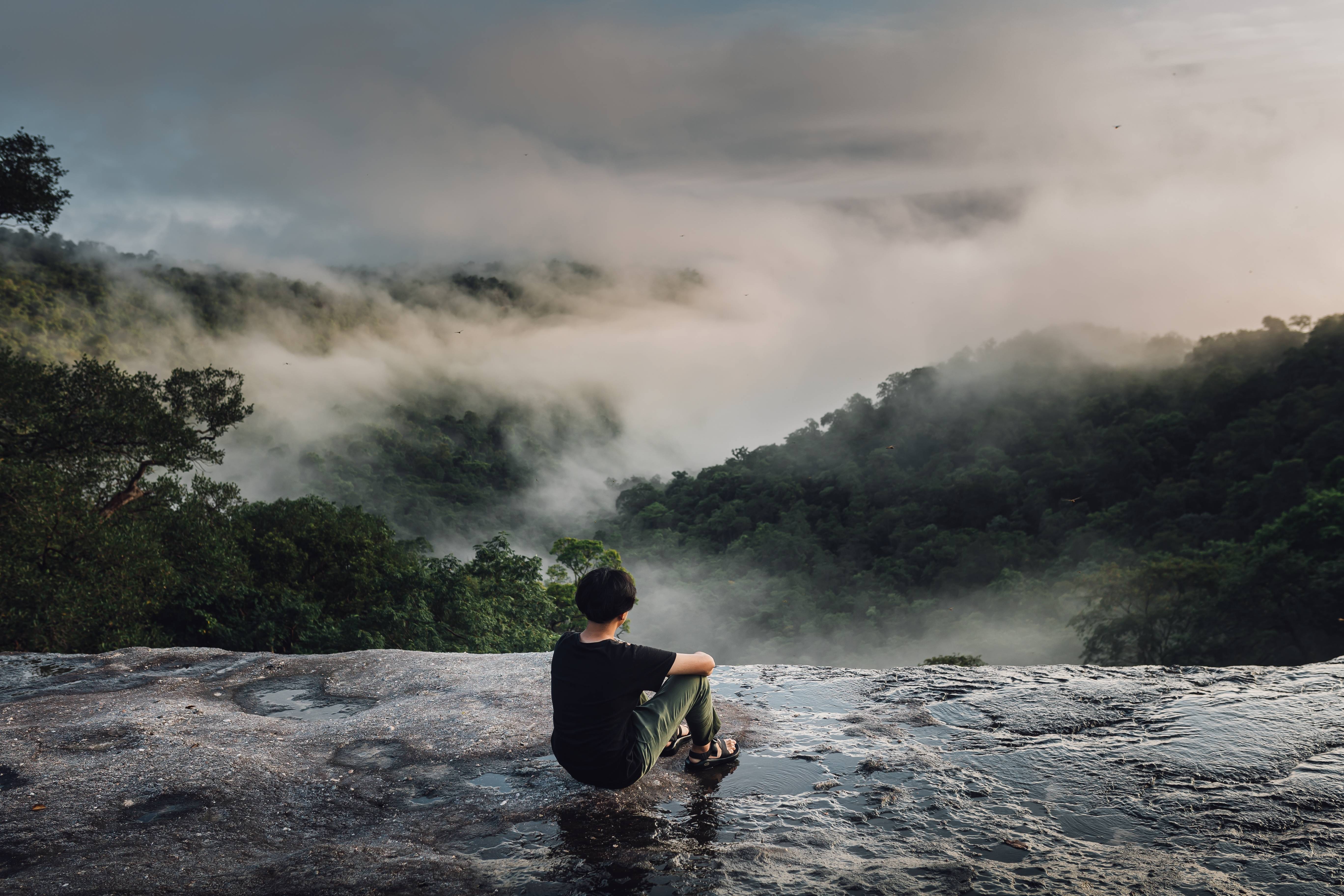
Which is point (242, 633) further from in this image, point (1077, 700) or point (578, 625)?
point (1077, 700)

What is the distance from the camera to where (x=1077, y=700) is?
547 centimetres

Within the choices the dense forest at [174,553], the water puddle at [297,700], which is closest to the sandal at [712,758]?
the water puddle at [297,700]

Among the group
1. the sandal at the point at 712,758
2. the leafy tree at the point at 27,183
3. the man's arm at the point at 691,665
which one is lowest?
the sandal at the point at 712,758

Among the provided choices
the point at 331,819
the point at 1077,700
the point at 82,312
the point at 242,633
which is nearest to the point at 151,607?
the point at 242,633

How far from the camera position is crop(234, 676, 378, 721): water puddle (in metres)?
5.71

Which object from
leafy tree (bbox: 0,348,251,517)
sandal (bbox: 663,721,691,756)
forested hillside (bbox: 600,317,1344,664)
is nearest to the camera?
sandal (bbox: 663,721,691,756)

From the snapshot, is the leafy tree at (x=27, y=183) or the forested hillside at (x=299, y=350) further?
the forested hillside at (x=299, y=350)

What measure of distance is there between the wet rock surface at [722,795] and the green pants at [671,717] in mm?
253

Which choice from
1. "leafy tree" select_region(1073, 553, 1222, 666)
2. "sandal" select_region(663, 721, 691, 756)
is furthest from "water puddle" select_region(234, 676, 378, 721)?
"leafy tree" select_region(1073, 553, 1222, 666)

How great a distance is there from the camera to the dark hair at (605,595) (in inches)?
142

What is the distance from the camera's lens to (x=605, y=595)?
361 centimetres

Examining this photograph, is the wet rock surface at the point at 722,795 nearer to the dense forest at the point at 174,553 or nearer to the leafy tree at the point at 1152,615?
the dense forest at the point at 174,553

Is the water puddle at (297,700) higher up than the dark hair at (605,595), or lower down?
lower down

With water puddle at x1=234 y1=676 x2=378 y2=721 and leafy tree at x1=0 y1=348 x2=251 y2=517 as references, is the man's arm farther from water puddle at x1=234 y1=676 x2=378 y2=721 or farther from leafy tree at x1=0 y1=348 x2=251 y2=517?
leafy tree at x1=0 y1=348 x2=251 y2=517
